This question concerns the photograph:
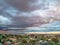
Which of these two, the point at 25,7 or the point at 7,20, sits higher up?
the point at 25,7

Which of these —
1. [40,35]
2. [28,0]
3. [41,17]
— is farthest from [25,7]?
[40,35]

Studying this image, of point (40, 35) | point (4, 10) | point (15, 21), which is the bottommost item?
point (40, 35)

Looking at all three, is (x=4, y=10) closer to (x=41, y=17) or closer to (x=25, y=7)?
(x=25, y=7)

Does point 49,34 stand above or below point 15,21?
below

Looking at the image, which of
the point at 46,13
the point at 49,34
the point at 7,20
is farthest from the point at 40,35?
the point at 7,20

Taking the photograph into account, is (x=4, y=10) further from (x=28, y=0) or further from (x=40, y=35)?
(x=40, y=35)

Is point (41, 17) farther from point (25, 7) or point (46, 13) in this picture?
point (25, 7)
